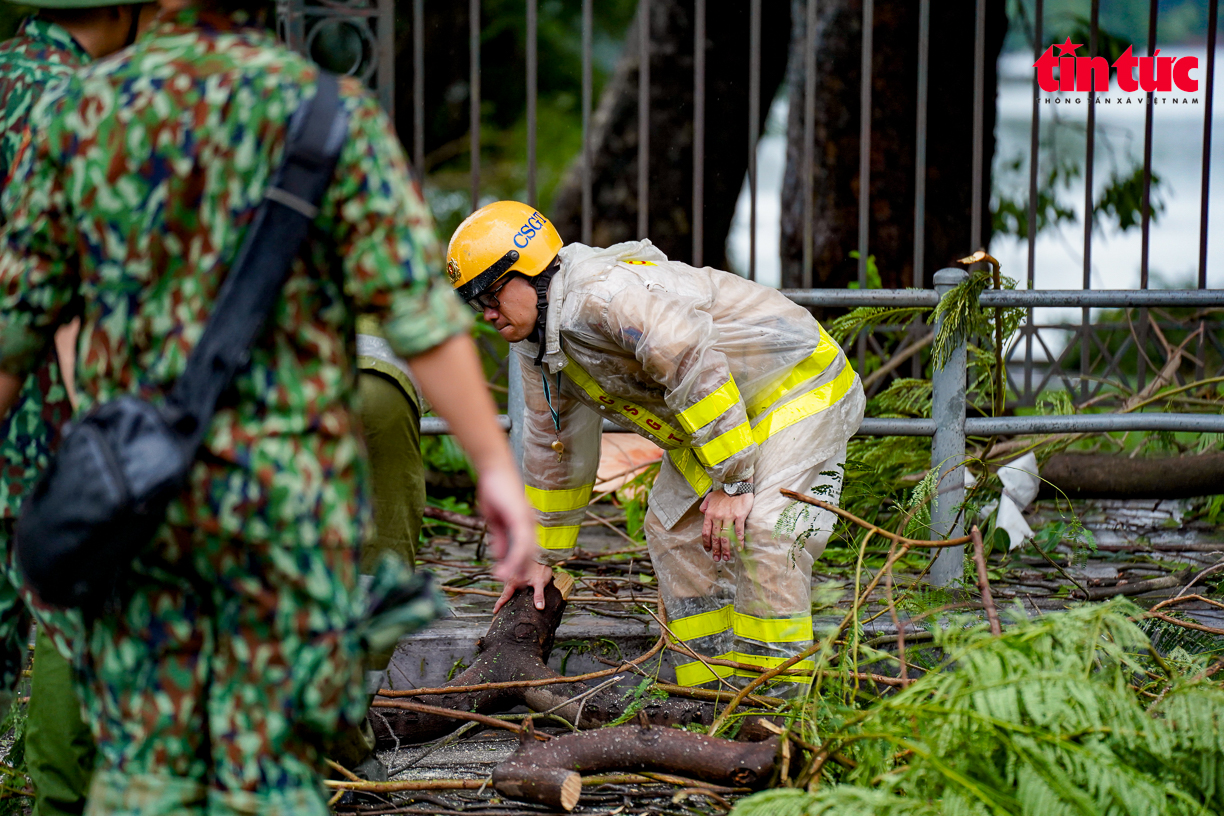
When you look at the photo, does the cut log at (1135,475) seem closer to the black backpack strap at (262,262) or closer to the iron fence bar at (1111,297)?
the iron fence bar at (1111,297)

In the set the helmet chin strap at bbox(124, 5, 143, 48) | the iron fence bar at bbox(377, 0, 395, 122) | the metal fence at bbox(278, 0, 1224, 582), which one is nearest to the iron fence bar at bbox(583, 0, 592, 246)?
the metal fence at bbox(278, 0, 1224, 582)

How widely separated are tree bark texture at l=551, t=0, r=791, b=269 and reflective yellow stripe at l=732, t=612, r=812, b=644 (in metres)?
4.82

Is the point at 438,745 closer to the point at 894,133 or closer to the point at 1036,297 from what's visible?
the point at 1036,297

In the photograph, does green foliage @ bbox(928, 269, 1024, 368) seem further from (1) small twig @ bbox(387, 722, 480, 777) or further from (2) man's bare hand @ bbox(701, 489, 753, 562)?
(1) small twig @ bbox(387, 722, 480, 777)

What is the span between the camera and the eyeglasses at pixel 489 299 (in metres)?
3.28

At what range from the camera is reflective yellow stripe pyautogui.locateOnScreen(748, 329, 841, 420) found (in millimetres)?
3545

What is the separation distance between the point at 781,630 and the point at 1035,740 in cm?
128

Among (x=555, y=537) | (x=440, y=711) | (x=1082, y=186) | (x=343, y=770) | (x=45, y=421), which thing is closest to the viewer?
(x=45, y=421)

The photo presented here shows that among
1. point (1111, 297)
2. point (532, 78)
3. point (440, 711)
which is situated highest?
point (532, 78)

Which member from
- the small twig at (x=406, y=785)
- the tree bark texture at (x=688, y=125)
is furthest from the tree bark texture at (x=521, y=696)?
the tree bark texture at (x=688, y=125)

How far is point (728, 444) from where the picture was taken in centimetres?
322

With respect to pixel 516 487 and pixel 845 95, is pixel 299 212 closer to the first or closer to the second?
pixel 516 487

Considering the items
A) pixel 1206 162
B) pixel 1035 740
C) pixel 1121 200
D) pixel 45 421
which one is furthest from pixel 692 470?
pixel 1121 200

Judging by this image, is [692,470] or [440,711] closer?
[440,711]
